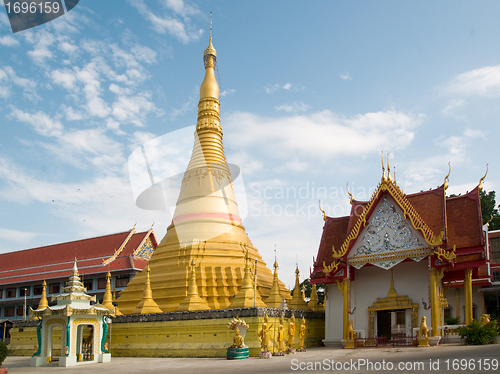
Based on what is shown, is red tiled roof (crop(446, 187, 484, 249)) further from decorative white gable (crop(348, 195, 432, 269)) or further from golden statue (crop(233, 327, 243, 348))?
golden statue (crop(233, 327, 243, 348))

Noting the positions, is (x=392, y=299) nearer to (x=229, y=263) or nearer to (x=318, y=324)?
(x=318, y=324)

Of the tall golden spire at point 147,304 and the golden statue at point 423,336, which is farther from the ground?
the tall golden spire at point 147,304

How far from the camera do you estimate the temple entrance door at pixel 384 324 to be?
77.2ft

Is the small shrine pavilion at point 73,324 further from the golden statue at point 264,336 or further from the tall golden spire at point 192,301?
the golden statue at point 264,336

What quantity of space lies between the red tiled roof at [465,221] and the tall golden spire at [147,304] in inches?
559

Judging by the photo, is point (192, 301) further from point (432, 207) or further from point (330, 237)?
point (432, 207)

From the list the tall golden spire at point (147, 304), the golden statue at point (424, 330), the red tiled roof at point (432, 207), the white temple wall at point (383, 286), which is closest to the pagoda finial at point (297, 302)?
the white temple wall at point (383, 286)

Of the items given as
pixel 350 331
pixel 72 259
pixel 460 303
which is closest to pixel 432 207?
pixel 460 303

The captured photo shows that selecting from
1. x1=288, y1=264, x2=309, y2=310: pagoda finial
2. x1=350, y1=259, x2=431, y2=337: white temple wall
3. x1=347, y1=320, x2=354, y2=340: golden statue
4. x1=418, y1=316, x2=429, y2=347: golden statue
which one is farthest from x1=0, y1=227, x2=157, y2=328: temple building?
x1=418, y1=316, x2=429, y2=347: golden statue

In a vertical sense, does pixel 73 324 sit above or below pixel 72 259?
below

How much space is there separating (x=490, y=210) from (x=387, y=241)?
67.2 ft

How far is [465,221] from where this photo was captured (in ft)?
71.1

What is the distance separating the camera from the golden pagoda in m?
25.1

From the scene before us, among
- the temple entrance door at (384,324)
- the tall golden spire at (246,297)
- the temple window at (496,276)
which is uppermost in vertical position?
the temple window at (496,276)
